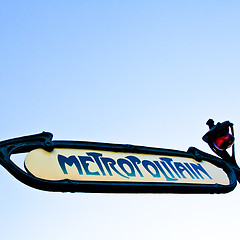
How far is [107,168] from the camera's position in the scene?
340cm

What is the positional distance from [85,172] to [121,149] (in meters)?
0.60

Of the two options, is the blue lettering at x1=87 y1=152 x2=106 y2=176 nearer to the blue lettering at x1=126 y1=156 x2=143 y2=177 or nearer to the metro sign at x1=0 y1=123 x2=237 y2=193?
the metro sign at x1=0 y1=123 x2=237 y2=193

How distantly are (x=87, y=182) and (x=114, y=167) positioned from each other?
38 centimetres

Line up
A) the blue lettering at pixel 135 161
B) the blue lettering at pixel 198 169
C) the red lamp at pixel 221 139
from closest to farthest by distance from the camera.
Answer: the blue lettering at pixel 135 161 → the blue lettering at pixel 198 169 → the red lamp at pixel 221 139

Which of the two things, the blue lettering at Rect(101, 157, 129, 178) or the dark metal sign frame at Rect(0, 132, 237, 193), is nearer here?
the dark metal sign frame at Rect(0, 132, 237, 193)

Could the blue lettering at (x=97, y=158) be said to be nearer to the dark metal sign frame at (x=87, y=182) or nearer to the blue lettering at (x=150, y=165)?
the dark metal sign frame at (x=87, y=182)

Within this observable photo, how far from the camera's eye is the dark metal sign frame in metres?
3.05

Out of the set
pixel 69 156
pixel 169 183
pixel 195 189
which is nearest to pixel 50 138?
pixel 69 156

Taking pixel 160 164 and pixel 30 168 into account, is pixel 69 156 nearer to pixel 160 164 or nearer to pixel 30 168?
pixel 30 168

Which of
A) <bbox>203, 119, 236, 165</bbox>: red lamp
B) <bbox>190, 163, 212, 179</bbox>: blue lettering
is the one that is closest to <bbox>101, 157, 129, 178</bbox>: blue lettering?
<bbox>190, 163, 212, 179</bbox>: blue lettering

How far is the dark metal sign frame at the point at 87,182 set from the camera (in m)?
3.05

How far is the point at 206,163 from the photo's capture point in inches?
168

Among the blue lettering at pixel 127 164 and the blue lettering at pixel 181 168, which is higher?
the blue lettering at pixel 127 164

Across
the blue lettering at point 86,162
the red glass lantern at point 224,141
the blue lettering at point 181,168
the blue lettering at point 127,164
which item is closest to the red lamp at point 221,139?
the red glass lantern at point 224,141
